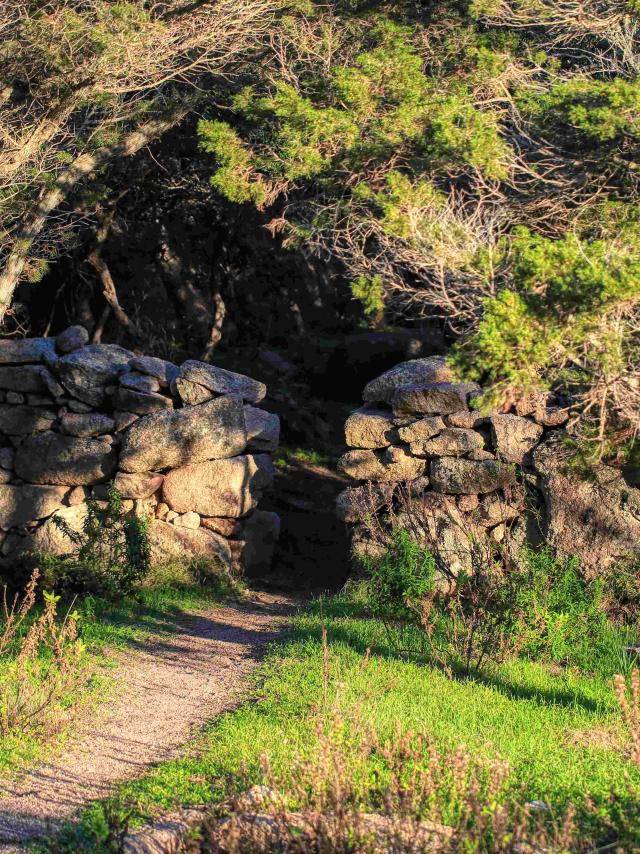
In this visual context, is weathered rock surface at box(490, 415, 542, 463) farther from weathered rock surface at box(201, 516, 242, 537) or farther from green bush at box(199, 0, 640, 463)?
weathered rock surface at box(201, 516, 242, 537)

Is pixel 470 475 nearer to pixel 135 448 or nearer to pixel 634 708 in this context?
pixel 135 448

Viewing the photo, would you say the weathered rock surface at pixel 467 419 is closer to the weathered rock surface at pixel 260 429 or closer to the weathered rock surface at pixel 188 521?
the weathered rock surface at pixel 260 429

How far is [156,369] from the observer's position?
12.9 metres

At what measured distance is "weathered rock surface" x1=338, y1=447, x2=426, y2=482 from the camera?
37.2 ft

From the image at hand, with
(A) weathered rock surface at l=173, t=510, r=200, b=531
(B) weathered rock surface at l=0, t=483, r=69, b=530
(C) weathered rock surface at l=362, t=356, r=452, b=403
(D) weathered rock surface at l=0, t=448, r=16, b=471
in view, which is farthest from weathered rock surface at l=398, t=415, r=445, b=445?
(D) weathered rock surface at l=0, t=448, r=16, b=471

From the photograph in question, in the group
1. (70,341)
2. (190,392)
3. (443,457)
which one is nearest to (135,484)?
(190,392)

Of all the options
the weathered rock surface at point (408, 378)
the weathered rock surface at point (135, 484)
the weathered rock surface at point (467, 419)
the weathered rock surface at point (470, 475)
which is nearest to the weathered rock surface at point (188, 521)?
the weathered rock surface at point (135, 484)

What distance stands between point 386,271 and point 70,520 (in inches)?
243

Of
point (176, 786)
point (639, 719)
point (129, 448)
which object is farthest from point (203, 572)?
point (639, 719)

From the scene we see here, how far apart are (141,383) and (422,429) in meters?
3.73

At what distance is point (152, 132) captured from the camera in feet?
41.0

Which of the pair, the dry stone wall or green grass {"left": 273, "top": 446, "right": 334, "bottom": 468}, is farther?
green grass {"left": 273, "top": 446, "right": 334, "bottom": 468}

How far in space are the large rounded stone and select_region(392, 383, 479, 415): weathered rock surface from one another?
0.22m

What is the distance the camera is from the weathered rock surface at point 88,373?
1295 cm
